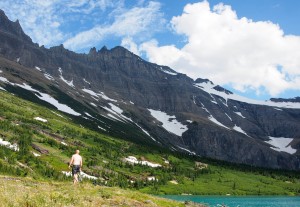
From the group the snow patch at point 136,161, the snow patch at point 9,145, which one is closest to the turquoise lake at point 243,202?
the snow patch at point 136,161

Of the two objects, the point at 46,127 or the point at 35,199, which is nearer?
the point at 35,199

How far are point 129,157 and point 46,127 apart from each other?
40.7 m

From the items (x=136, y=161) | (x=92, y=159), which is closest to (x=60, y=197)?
(x=92, y=159)

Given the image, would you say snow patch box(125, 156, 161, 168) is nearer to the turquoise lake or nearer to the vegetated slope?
the vegetated slope

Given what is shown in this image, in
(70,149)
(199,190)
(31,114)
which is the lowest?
(199,190)

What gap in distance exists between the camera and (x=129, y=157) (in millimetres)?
186625

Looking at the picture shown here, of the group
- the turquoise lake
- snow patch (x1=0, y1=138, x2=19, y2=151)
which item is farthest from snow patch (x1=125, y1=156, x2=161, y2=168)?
snow patch (x1=0, y1=138, x2=19, y2=151)

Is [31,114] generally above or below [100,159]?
above

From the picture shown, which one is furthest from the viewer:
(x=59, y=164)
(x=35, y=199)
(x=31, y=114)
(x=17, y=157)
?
→ (x=31, y=114)

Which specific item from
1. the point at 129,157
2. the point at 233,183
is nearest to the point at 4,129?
the point at 129,157

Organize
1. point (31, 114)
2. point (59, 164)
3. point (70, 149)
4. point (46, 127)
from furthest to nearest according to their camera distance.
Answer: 1. point (31, 114)
2. point (46, 127)
3. point (70, 149)
4. point (59, 164)

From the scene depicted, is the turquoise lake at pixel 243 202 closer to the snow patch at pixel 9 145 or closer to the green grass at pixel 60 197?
the snow patch at pixel 9 145

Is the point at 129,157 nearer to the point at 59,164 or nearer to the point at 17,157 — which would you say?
the point at 59,164

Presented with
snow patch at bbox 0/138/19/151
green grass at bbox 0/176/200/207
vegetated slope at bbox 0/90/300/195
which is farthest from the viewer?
vegetated slope at bbox 0/90/300/195
